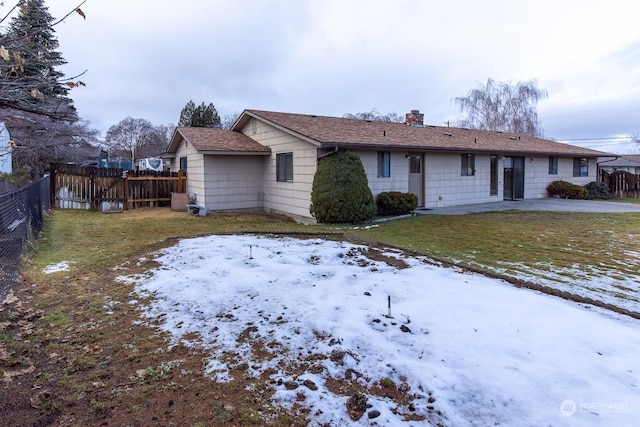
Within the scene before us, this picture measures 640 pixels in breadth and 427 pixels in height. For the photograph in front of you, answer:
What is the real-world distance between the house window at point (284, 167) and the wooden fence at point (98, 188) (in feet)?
19.3

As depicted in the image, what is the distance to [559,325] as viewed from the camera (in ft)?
12.5

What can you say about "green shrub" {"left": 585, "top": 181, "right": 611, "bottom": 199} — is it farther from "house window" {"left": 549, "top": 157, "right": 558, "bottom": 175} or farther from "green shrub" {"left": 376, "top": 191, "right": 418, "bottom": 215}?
"green shrub" {"left": 376, "top": 191, "right": 418, "bottom": 215}

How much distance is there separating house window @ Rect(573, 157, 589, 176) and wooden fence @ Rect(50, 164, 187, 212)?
830 inches

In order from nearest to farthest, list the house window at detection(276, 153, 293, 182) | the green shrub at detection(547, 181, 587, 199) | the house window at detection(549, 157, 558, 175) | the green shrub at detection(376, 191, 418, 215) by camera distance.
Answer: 1. the green shrub at detection(376, 191, 418, 215)
2. the house window at detection(276, 153, 293, 182)
3. the green shrub at detection(547, 181, 587, 199)
4. the house window at detection(549, 157, 558, 175)

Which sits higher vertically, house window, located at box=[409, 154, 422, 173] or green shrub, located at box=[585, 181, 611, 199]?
house window, located at box=[409, 154, 422, 173]

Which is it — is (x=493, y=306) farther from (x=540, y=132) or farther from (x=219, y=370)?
(x=540, y=132)

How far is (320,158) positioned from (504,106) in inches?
1212

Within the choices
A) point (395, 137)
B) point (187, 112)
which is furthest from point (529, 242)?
point (187, 112)

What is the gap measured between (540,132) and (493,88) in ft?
19.4

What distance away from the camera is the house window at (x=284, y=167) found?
44.6ft

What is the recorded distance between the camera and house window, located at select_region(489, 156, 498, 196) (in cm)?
1720

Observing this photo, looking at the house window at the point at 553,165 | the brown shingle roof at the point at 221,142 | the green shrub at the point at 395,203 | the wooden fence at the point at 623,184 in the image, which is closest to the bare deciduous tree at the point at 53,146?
the brown shingle roof at the point at 221,142

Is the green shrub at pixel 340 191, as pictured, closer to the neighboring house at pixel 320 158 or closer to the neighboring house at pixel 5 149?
the neighboring house at pixel 320 158

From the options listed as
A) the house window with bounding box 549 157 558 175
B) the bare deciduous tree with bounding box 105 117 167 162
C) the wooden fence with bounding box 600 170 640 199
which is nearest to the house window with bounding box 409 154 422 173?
the house window with bounding box 549 157 558 175
